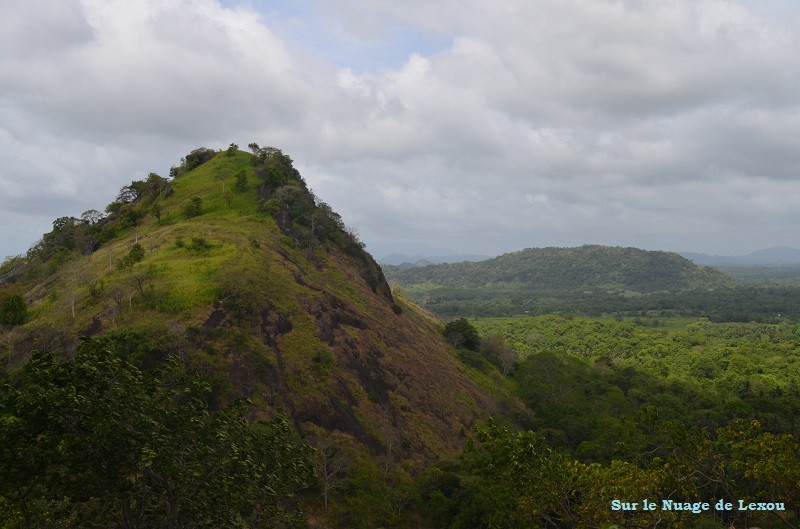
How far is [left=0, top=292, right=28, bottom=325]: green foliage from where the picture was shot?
39.2 metres

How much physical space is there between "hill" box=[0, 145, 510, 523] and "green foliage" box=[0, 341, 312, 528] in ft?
36.6

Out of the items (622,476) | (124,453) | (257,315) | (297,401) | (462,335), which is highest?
(257,315)

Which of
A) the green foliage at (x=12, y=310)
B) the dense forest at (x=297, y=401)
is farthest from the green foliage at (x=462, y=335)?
the green foliage at (x=12, y=310)

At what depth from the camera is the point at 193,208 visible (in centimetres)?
6119

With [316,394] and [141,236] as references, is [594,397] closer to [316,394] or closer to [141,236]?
[316,394]

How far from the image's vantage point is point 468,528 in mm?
31953

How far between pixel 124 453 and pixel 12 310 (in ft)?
120

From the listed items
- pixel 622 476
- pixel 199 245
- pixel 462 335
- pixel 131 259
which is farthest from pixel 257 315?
pixel 462 335

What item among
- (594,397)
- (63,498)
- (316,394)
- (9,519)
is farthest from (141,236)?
(594,397)

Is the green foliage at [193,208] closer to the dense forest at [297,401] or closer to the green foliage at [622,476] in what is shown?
the dense forest at [297,401]

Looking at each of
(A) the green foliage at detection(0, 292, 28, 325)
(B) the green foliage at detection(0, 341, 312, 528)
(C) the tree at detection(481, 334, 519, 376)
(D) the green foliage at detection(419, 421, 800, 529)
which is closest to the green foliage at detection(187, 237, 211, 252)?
(A) the green foliage at detection(0, 292, 28, 325)

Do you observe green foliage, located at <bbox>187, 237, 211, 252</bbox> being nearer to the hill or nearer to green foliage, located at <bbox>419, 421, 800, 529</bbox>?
the hill

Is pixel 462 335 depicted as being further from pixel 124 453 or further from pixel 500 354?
pixel 124 453

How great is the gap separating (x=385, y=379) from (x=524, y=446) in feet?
111
